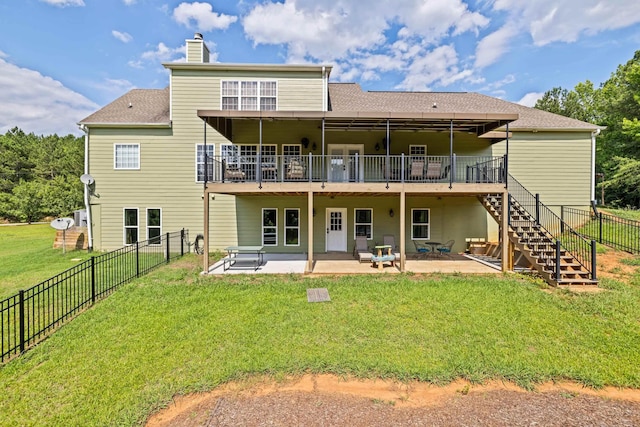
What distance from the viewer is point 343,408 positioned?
337 centimetres

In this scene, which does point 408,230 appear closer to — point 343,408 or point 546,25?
point 343,408

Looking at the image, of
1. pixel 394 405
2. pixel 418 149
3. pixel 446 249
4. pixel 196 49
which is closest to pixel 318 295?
pixel 394 405

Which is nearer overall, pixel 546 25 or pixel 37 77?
pixel 546 25

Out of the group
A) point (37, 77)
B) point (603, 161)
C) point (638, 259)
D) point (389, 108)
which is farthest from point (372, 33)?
point (37, 77)

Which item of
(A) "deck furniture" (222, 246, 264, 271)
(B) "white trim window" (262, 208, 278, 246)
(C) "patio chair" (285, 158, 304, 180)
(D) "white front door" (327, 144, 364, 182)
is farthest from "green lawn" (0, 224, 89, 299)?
(D) "white front door" (327, 144, 364, 182)

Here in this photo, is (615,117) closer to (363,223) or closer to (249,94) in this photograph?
(363,223)

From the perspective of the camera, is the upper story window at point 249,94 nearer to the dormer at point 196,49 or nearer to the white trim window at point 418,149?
the dormer at point 196,49

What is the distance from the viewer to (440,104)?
46.6 feet

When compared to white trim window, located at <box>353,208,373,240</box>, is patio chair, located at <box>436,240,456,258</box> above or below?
below

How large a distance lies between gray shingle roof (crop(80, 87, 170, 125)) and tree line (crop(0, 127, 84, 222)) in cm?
2811

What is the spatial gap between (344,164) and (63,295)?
33.1 feet

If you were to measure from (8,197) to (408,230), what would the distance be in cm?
4635

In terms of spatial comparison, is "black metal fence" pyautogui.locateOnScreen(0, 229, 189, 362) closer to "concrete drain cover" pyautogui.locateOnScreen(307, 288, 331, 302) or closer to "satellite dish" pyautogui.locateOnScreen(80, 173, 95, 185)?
"satellite dish" pyautogui.locateOnScreen(80, 173, 95, 185)

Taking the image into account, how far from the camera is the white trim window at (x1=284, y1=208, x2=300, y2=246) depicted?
12.8m
